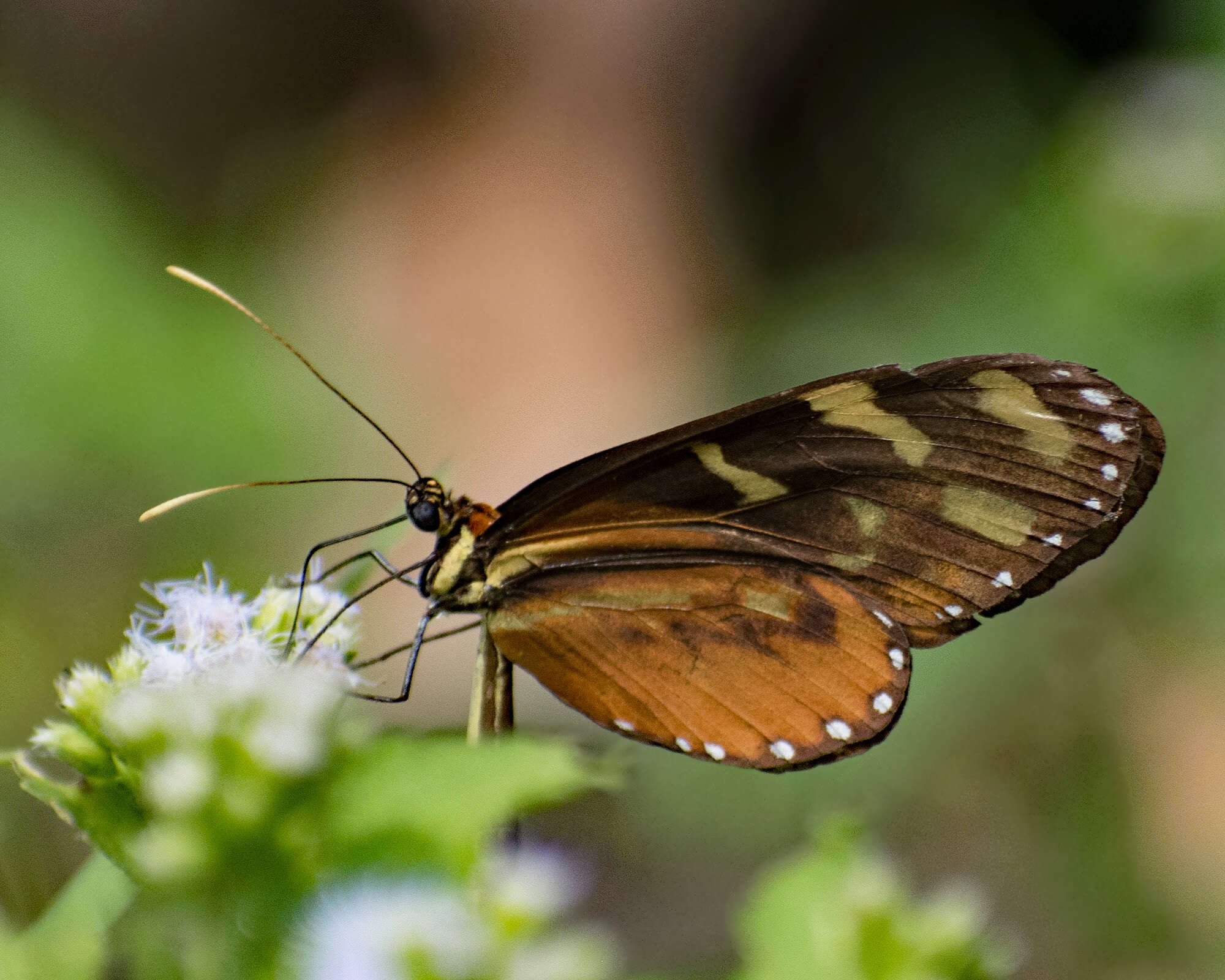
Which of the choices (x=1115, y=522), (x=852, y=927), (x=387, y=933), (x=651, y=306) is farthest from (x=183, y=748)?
(x=651, y=306)

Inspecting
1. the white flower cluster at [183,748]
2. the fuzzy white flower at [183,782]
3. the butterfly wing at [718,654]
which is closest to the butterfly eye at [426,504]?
the butterfly wing at [718,654]

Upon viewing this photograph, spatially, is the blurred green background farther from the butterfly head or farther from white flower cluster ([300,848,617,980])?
white flower cluster ([300,848,617,980])

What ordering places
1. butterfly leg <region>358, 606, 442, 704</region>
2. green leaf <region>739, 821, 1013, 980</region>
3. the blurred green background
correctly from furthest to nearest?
the blurred green background
butterfly leg <region>358, 606, 442, 704</region>
green leaf <region>739, 821, 1013, 980</region>

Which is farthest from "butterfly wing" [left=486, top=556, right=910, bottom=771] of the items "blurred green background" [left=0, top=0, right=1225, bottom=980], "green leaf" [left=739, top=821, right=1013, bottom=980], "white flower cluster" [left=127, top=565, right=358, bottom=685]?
"green leaf" [left=739, top=821, right=1013, bottom=980]

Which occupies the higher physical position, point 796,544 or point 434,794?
point 796,544

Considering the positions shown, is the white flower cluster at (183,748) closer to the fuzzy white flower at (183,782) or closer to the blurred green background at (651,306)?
the fuzzy white flower at (183,782)

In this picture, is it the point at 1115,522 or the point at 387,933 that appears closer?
the point at 387,933

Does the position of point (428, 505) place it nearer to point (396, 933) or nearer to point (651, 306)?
point (396, 933)
